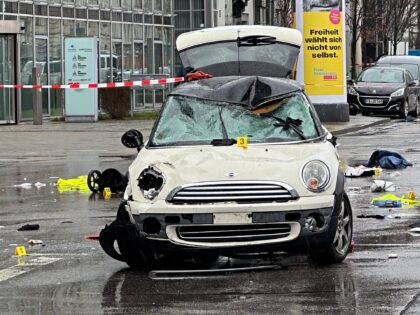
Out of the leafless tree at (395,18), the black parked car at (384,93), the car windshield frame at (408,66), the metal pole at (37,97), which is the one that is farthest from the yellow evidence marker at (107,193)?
the leafless tree at (395,18)

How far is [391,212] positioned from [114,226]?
182 inches

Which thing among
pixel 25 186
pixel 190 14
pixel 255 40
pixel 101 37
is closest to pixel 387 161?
pixel 255 40

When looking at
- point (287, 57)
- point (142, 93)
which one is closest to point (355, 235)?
point (287, 57)

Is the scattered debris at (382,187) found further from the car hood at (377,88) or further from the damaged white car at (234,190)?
the car hood at (377,88)

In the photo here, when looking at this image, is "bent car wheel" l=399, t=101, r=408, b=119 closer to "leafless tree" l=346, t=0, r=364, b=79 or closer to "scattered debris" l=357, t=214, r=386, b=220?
"leafless tree" l=346, t=0, r=364, b=79

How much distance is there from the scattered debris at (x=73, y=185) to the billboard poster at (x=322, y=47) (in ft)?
54.9

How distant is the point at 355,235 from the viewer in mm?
11773

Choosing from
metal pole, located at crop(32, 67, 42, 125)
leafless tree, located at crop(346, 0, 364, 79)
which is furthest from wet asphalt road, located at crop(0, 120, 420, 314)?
leafless tree, located at crop(346, 0, 364, 79)

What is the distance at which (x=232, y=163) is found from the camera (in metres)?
9.77

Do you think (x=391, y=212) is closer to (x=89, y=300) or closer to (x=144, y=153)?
(x=144, y=153)

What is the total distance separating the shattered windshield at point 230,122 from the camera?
1048 centimetres

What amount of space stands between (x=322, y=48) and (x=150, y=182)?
2451 centimetres

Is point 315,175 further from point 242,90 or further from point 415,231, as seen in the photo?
point 415,231

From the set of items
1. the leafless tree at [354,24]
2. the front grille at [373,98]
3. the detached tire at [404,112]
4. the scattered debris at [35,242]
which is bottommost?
the scattered debris at [35,242]
